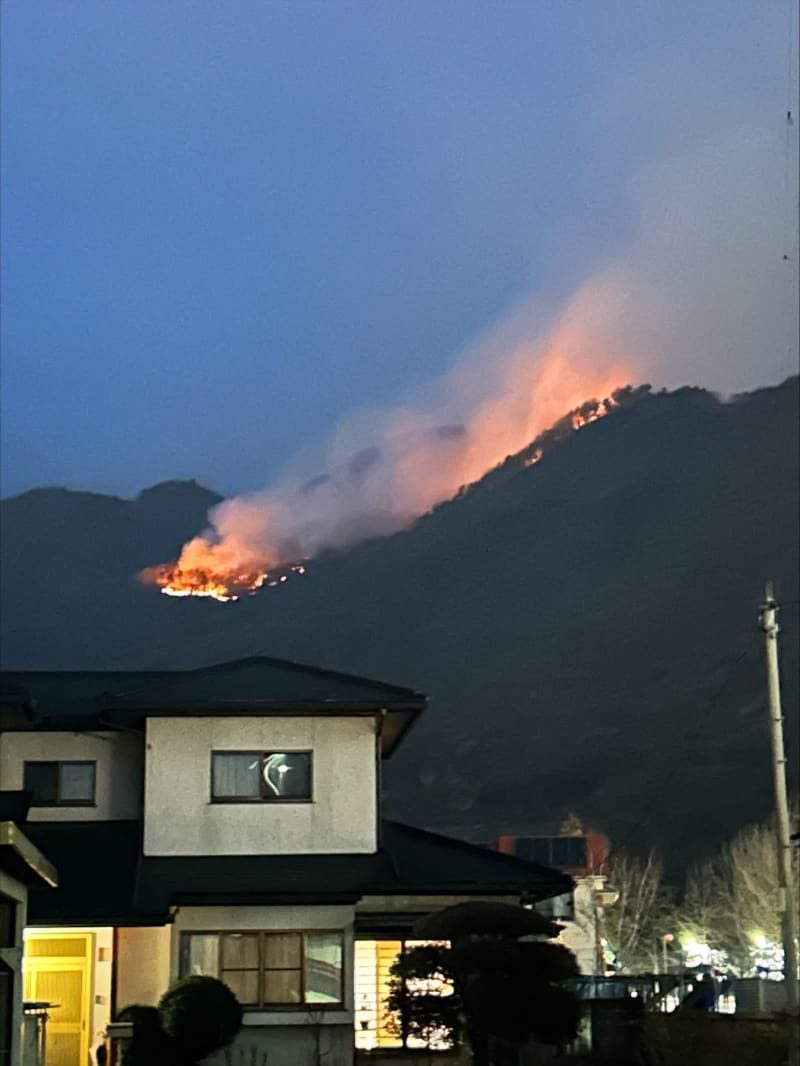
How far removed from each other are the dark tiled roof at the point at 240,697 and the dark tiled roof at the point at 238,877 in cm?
212

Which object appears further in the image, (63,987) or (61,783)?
(61,783)

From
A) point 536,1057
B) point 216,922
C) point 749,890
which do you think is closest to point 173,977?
point 216,922

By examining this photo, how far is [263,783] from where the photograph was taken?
2508 cm

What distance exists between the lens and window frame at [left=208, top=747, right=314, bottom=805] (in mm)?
24953

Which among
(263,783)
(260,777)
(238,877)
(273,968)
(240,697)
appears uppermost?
(240,697)

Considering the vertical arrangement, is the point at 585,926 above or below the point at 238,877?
below

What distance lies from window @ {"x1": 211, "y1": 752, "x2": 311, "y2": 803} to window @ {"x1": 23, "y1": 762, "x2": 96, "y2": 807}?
2693 millimetres

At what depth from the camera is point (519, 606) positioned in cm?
18100

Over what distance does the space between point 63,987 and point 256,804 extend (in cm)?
454

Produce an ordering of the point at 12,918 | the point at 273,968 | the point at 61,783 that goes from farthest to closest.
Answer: the point at 61,783 < the point at 273,968 < the point at 12,918

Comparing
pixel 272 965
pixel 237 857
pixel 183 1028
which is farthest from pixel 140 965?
pixel 183 1028

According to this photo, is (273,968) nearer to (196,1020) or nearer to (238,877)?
(238,877)

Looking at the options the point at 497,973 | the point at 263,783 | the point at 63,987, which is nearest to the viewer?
the point at 497,973

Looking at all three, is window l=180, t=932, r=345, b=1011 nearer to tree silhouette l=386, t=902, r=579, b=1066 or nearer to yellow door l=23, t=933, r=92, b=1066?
yellow door l=23, t=933, r=92, b=1066
